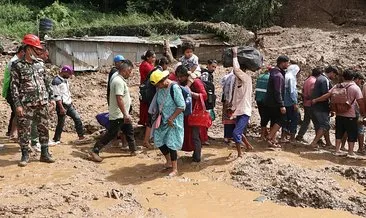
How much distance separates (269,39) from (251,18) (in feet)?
12.4

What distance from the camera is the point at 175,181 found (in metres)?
6.44

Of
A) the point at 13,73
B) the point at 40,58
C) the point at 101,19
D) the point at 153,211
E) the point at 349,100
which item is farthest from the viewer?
the point at 101,19

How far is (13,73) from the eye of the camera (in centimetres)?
664

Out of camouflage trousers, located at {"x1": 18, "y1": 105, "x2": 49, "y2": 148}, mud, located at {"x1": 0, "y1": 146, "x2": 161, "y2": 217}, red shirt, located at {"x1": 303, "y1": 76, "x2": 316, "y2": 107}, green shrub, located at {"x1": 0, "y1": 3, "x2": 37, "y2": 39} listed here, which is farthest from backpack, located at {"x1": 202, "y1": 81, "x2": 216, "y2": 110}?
green shrub, located at {"x1": 0, "y1": 3, "x2": 37, "y2": 39}

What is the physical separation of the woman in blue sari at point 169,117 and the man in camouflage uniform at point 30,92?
62.3 inches

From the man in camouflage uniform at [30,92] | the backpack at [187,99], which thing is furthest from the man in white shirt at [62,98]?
the backpack at [187,99]

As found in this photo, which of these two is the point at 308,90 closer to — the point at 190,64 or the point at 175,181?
the point at 190,64

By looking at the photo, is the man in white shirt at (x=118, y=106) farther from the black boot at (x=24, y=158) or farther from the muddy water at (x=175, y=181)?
the black boot at (x=24, y=158)

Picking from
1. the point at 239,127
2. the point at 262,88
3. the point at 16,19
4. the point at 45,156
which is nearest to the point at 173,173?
the point at 239,127

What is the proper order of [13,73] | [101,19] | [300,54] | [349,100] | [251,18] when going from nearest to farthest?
[13,73] < [349,100] < [300,54] < [251,18] < [101,19]

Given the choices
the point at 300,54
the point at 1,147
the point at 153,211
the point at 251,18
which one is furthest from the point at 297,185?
the point at 251,18

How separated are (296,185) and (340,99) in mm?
2347

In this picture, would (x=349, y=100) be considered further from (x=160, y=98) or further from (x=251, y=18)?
(x=251, y=18)

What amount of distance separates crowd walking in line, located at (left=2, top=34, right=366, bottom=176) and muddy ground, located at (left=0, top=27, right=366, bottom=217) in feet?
0.85
